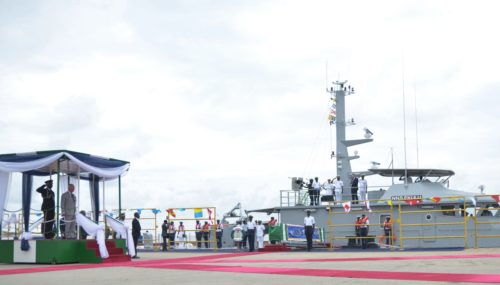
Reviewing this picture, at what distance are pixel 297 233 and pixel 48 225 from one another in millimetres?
12997

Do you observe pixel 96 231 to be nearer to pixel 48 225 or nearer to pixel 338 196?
pixel 48 225

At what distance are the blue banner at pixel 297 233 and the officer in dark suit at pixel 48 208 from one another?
12031 millimetres

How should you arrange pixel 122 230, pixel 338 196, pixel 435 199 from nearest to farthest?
pixel 122 230, pixel 435 199, pixel 338 196

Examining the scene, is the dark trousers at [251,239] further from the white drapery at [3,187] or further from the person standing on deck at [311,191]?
the white drapery at [3,187]

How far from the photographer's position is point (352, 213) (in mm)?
30031

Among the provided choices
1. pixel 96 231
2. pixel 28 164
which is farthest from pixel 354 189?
pixel 28 164

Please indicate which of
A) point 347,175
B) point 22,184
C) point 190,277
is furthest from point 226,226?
point 190,277

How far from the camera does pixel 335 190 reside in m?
31.0

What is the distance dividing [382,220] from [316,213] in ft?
10.6

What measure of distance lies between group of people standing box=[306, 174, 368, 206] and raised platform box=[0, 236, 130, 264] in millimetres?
13572

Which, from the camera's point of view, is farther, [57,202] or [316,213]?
[316,213]

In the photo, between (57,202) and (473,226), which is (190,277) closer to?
(57,202)

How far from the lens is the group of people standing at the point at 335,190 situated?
30.6 metres

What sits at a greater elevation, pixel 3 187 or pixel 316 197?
pixel 3 187
